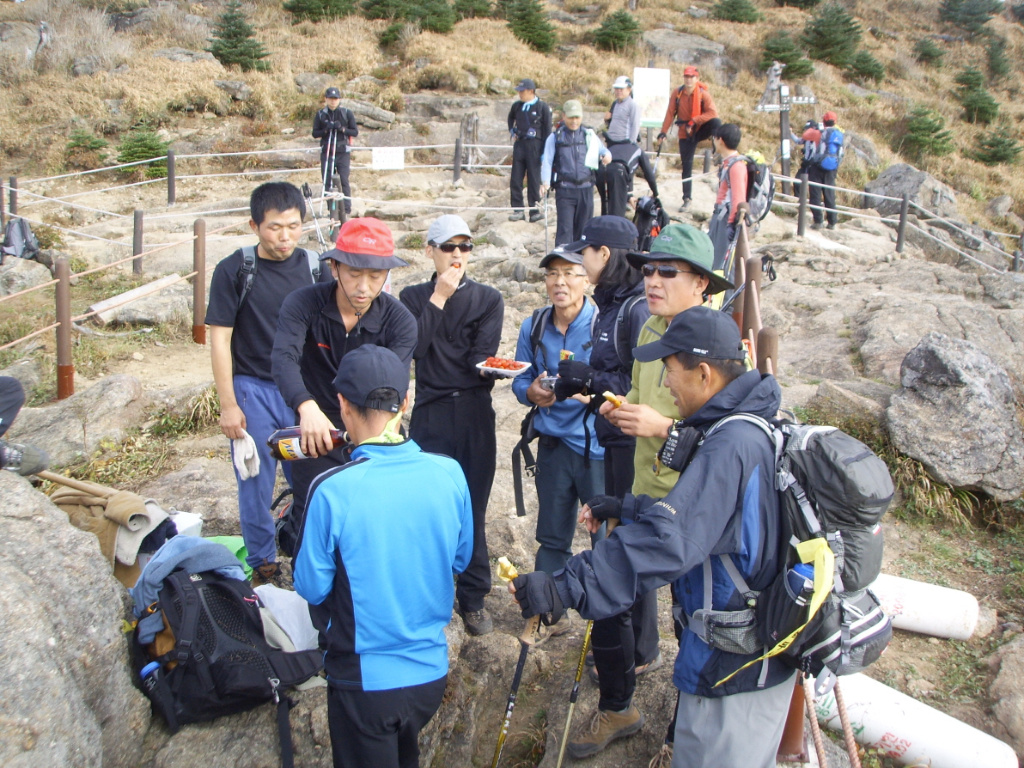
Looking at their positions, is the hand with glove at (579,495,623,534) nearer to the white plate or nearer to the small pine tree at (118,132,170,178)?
the white plate

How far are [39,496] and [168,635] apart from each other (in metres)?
0.76

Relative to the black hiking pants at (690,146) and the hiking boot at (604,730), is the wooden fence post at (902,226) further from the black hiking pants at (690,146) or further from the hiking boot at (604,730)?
the hiking boot at (604,730)

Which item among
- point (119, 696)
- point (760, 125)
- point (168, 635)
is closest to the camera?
point (119, 696)

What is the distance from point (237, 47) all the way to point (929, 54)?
28357 mm

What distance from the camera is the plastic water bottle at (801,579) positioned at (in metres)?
1.98

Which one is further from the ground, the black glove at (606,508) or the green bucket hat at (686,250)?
the green bucket hat at (686,250)

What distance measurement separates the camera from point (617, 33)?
27672mm

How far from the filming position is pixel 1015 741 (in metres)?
3.34

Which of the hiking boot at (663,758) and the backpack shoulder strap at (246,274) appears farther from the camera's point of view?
the backpack shoulder strap at (246,274)

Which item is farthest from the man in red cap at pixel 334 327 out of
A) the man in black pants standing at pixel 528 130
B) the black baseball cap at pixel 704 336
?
the man in black pants standing at pixel 528 130

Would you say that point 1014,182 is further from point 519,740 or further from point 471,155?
point 519,740

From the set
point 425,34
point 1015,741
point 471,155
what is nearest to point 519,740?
point 1015,741

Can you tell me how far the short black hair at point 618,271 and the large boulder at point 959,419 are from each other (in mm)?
2990

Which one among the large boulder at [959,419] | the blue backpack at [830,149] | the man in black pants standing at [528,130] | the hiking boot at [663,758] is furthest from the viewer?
the blue backpack at [830,149]
